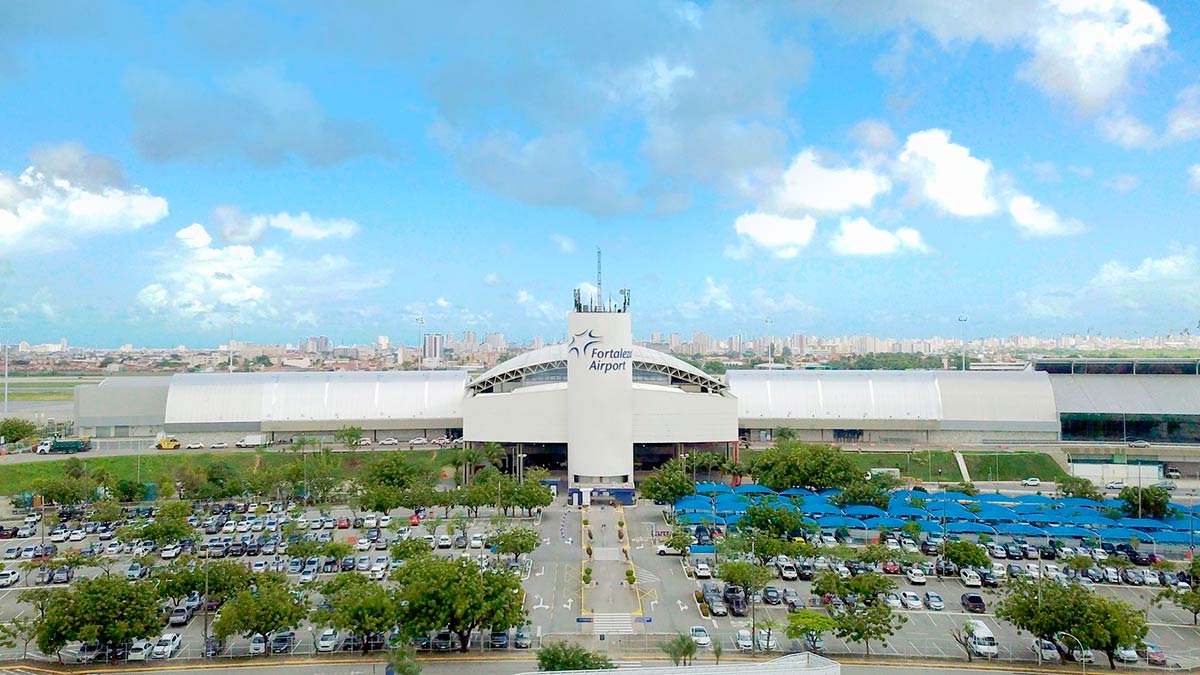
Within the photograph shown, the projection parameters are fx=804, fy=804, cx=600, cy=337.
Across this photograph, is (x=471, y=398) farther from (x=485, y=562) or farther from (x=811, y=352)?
(x=811, y=352)

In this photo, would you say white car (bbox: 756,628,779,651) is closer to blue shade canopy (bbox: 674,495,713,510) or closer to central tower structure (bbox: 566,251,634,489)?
blue shade canopy (bbox: 674,495,713,510)

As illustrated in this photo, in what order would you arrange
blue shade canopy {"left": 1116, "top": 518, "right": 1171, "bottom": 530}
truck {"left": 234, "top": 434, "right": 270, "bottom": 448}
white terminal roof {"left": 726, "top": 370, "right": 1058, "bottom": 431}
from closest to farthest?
blue shade canopy {"left": 1116, "top": 518, "right": 1171, "bottom": 530} < truck {"left": 234, "top": 434, "right": 270, "bottom": 448} < white terminal roof {"left": 726, "top": 370, "right": 1058, "bottom": 431}

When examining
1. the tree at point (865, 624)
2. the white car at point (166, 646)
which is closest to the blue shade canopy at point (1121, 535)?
the tree at point (865, 624)

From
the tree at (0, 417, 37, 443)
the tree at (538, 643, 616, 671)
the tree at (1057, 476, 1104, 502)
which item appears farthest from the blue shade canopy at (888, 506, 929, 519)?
the tree at (0, 417, 37, 443)

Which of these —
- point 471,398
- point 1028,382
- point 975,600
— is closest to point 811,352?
point 1028,382

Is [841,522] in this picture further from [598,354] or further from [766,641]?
[598,354]
